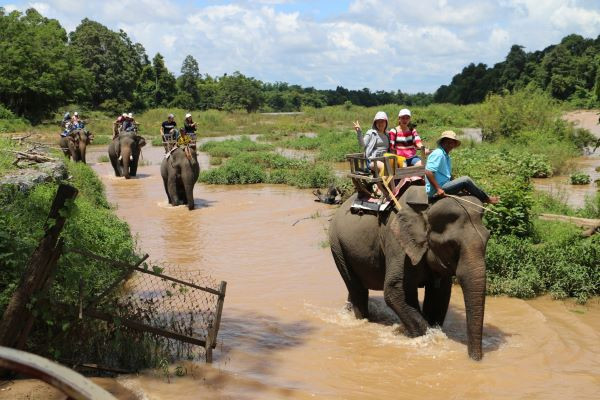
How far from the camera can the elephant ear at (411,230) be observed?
24.0 ft

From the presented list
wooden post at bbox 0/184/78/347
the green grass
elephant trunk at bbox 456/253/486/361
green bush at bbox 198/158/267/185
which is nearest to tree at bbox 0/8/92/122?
green bush at bbox 198/158/267/185

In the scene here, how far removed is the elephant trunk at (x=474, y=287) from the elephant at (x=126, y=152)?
18.9m

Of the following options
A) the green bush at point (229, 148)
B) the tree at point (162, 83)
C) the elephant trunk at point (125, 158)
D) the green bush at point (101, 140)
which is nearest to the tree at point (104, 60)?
the tree at point (162, 83)

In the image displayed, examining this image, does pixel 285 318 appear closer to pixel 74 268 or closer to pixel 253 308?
pixel 253 308

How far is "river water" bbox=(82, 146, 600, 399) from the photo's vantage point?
675 centimetres

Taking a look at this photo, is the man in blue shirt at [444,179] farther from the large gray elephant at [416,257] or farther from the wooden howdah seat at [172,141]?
the wooden howdah seat at [172,141]

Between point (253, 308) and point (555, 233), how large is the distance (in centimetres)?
518

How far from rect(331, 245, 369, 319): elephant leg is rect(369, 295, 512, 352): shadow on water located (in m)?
0.21

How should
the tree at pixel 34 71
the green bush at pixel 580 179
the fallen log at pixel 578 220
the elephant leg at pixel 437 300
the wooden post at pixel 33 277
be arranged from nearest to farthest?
the wooden post at pixel 33 277 < the elephant leg at pixel 437 300 < the fallen log at pixel 578 220 < the green bush at pixel 580 179 < the tree at pixel 34 71

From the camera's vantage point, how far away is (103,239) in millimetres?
10133

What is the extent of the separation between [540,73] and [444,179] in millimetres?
63786

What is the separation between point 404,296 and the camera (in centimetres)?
757

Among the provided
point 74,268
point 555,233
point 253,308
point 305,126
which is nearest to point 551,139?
point 555,233

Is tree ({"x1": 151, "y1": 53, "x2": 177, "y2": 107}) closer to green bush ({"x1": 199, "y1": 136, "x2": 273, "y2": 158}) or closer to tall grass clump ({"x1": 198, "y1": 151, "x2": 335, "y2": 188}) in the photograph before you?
green bush ({"x1": 199, "y1": 136, "x2": 273, "y2": 158})
